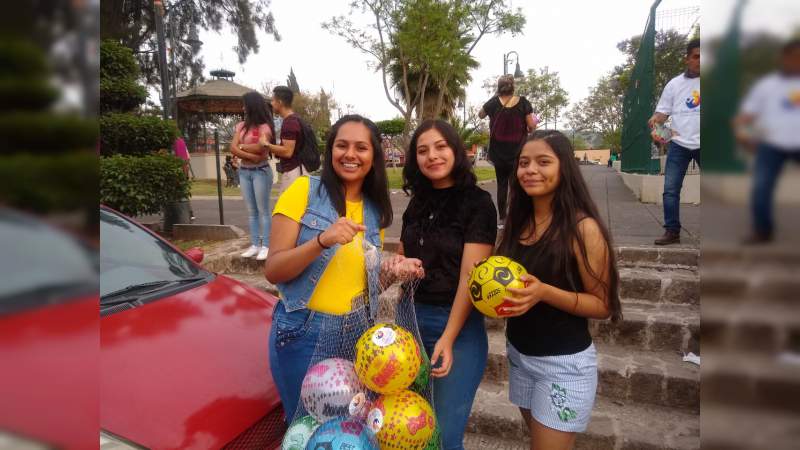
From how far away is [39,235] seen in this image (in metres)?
0.41

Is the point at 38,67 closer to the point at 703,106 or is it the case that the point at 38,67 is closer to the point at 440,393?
the point at 703,106

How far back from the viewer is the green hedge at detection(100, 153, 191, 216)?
5.41 m

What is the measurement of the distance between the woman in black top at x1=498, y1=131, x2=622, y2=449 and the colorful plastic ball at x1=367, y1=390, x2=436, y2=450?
42 cm

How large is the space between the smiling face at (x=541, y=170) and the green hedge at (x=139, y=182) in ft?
16.4

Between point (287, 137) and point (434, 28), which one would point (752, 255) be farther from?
point (434, 28)

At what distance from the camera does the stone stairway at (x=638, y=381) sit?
2.83m

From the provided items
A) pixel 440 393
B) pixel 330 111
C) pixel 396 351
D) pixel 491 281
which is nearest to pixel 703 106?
pixel 491 281

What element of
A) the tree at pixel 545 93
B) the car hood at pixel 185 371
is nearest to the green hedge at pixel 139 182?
the car hood at pixel 185 371

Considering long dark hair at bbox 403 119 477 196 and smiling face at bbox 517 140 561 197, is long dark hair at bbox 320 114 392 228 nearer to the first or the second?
long dark hair at bbox 403 119 477 196

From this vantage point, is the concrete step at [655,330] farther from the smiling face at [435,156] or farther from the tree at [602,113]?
the tree at [602,113]

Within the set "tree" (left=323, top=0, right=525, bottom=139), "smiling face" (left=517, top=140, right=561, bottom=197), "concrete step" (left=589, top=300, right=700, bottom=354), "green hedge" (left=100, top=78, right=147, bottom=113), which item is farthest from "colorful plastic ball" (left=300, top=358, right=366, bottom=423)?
"tree" (left=323, top=0, right=525, bottom=139)

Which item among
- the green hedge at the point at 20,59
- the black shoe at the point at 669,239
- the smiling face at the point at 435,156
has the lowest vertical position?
the black shoe at the point at 669,239

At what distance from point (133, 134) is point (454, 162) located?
16.5 ft

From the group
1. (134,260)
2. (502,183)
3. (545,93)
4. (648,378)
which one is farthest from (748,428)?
(545,93)
